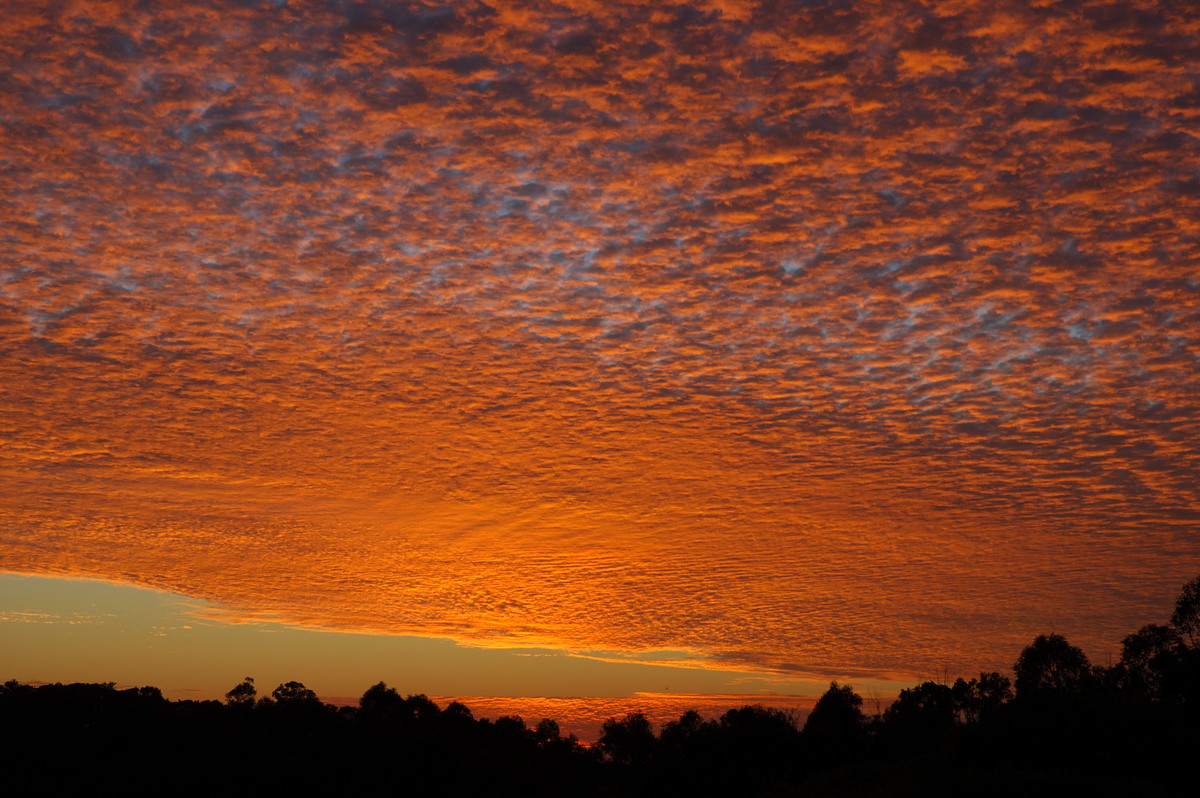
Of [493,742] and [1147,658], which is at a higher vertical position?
[1147,658]

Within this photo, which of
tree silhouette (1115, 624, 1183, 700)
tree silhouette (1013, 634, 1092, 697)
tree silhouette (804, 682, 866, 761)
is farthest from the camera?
tree silhouette (804, 682, 866, 761)

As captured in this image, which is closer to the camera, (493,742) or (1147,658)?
(1147,658)

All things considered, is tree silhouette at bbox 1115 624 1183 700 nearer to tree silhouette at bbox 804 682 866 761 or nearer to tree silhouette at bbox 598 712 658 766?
tree silhouette at bbox 804 682 866 761

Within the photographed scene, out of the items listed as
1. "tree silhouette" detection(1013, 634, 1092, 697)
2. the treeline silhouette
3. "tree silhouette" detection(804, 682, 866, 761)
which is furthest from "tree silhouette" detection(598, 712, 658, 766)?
"tree silhouette" detection(1013, 634, 1092, 697)

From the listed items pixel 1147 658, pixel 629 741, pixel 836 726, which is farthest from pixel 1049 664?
pixel 629 741

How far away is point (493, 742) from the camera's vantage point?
400ft

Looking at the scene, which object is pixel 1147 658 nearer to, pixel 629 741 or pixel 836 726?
pixel 836 726

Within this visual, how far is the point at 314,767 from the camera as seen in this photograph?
100750 millimetres

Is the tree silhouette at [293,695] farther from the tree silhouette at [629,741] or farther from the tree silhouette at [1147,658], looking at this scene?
the tree silhouette at [1147,658]

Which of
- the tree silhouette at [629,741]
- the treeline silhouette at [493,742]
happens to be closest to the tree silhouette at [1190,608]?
the treeline silhouette at [493,742]

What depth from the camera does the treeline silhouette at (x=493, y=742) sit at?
83062 mm

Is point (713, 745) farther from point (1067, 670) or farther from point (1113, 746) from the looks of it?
point (1113, 746)

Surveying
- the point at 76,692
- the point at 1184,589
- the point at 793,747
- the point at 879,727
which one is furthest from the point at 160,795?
the point at 1184,589

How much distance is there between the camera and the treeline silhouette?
83.1 meters
